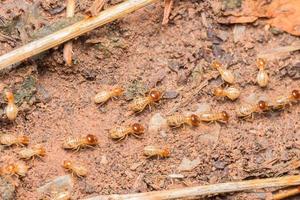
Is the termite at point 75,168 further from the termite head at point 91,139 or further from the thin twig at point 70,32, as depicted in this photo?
the thin twig at point 70,32

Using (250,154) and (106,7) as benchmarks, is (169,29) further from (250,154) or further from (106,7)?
(250,154)

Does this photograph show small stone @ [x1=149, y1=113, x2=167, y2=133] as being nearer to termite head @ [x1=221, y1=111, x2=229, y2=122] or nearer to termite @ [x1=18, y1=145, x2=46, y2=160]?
termite head @ [x1=221, y1=111, x2=229, y2=122]

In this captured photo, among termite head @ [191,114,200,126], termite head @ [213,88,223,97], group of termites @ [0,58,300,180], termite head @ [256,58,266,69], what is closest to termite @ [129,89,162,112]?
group of termites @ [0,58,300,180]

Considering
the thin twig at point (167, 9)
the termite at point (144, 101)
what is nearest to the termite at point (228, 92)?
the termite at point (144, 101)

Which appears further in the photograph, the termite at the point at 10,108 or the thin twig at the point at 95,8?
the thin twig at the point at 95,8

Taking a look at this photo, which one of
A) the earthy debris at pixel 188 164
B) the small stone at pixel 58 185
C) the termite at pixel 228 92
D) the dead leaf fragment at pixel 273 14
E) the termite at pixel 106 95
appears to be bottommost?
Answer: the earthy debris at pixel 188 164

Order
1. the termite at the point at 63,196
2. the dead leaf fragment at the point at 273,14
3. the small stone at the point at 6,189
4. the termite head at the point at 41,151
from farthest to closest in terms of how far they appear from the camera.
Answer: the dead leaf fragment at the point at 273,14, the termite head at the point at 41,151, the termite at the point at 63,196, the small stone at the point at 6,189

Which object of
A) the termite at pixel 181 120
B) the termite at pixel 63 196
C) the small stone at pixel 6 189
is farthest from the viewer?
the termite at pixel 181 120

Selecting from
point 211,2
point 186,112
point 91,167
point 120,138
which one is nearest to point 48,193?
point 91,167
